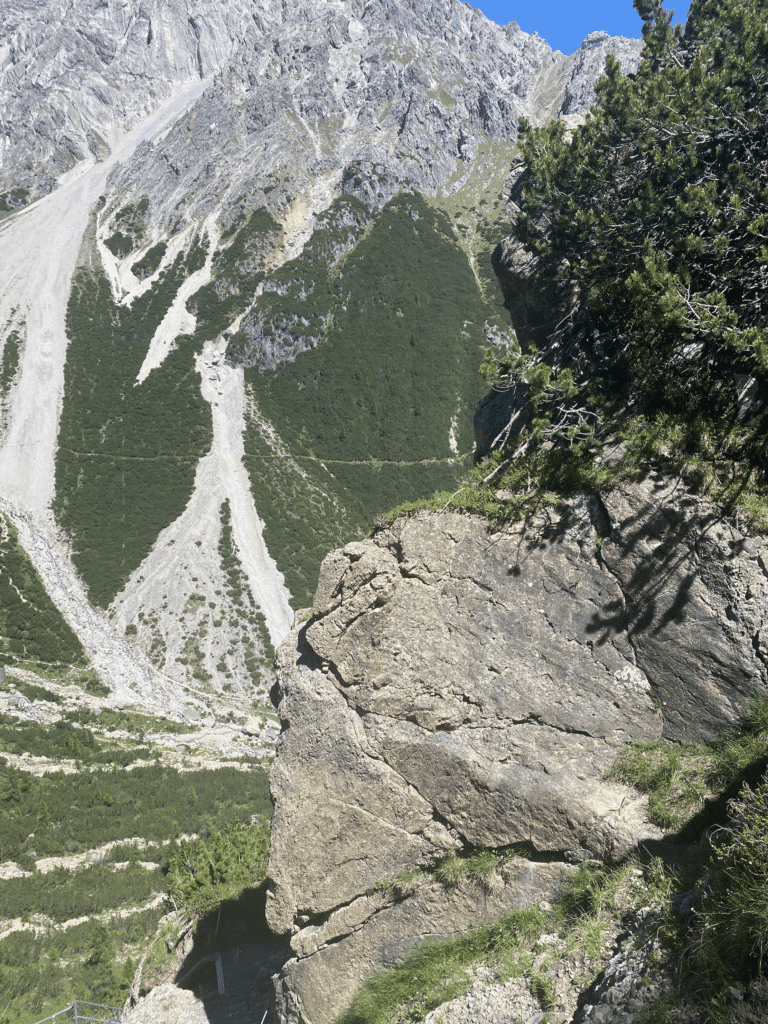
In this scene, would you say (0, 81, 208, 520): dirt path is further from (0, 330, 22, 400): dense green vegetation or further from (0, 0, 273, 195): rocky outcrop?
(0, 0, 273, 195): rocky outcrop

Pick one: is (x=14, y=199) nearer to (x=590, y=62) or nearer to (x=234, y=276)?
(x=234, y=276)

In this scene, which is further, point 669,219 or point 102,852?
point 102,852

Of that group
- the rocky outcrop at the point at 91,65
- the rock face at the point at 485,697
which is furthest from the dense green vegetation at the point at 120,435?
the rocky outcrop at the point at 91,65

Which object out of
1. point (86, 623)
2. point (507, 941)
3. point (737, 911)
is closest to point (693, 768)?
point (737, 911)

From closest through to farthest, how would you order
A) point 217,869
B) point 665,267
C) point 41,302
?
point 665,267 → point 217,869 → point 41,302

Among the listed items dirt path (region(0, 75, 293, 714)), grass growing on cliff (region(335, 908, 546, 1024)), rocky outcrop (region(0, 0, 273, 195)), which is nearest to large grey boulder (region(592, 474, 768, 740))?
grass growing on cliff (region(335, 908, 546, 1024))

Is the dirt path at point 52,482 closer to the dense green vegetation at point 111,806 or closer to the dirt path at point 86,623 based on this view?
the dirt path at point 86,623

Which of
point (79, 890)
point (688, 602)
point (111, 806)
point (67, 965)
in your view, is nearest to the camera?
point (688, 602)

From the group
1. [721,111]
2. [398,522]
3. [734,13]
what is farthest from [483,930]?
[734,13]
